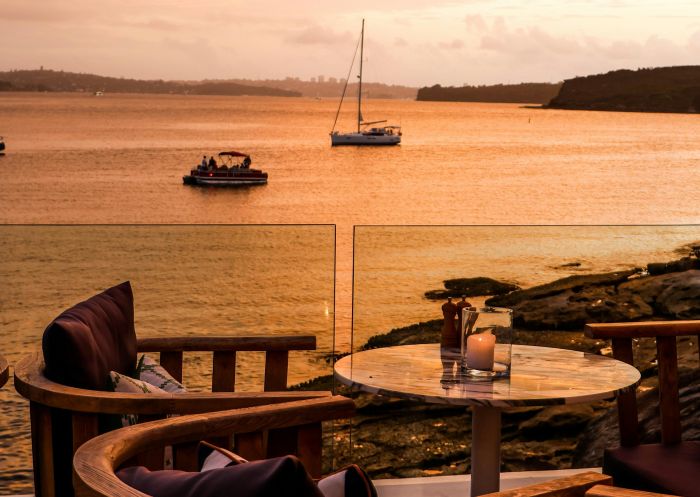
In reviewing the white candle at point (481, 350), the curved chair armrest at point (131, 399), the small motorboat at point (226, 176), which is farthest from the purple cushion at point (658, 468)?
the small motorboat at point (226, 176)

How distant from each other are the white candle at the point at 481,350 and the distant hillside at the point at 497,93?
38.1 m

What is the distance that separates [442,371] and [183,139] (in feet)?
162

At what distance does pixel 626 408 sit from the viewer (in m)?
2.77

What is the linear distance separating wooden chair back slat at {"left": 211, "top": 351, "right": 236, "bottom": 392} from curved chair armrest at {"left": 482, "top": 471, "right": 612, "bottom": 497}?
1.09 m

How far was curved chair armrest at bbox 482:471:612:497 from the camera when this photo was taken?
1638 millimetres

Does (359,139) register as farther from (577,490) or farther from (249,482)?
(249,482)

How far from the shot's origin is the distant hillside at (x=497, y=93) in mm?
40828

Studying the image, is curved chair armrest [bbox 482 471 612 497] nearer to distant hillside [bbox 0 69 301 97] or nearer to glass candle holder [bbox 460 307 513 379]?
glass candle holder [bbox 460 307 513 379]

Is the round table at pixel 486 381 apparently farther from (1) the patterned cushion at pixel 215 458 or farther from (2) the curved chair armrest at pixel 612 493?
(1) the patterned cushion at pixel 215 458

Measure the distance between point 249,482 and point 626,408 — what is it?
1817 millimetres

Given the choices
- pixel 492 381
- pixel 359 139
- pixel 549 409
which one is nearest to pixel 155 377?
pixel 492 381

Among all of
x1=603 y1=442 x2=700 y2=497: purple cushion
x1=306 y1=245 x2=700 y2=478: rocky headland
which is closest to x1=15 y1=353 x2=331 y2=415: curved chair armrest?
x1=603 y1=442 x2=700 y2=497: purple cushion

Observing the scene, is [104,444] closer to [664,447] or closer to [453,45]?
[664,447]

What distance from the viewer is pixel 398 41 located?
1697 inches
